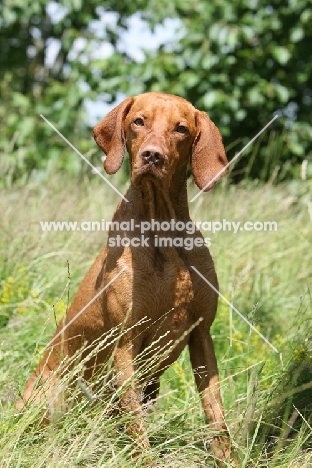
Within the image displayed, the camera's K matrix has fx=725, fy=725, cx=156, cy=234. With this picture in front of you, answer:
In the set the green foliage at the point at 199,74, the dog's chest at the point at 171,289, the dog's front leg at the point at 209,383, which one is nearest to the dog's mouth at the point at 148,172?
the dog's chest at the point at 171,289

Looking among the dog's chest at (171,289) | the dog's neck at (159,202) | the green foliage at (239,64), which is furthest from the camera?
the green foliage at (239,64)

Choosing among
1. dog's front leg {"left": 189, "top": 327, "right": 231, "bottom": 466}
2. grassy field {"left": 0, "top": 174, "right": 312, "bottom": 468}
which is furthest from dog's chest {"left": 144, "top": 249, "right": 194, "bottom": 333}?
grassy field {"left": 0, "top": 174, "right": 312, "bottom": 468}

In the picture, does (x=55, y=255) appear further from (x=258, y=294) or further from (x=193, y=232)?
(x=193, y=232)

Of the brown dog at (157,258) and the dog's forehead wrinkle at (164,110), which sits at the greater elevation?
the dog's forehead wrinkle at (164,110)

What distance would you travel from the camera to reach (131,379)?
305 centimetres

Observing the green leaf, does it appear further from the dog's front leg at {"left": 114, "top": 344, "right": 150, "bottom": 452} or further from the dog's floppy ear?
the dog's front leg at {"left": 114, "top": 344, "right": 150, "bottom": 452}

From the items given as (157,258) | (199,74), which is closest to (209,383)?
(157,258)

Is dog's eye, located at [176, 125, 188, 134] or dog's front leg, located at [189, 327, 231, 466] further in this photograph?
dog's eye, located at [176, 125, 188, 134]

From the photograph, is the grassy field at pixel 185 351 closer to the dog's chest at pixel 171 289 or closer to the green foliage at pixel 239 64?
the dog's chest at pixel 171 289

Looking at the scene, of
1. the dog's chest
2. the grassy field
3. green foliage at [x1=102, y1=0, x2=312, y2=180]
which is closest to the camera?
the grassy field

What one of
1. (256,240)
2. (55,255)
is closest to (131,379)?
(55,255)

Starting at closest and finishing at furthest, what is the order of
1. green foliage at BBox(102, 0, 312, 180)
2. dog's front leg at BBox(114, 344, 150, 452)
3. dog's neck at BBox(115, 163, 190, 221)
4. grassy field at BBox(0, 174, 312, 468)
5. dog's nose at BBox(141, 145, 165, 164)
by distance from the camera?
1. grassy field at BBox(0, 174, 312, 468)
2. dog's front leg at BBox(114, 344, 150, 452)
3. dog's nose at BBox(141, 145, 165, 164)
4. dog's neck at BBox(115, 163, 190, 221)
5. green foliage at BBox(102, 0, 312, 180)

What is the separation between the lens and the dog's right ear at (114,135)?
11.4 feet

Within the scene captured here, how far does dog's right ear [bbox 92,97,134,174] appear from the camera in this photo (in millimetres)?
3473
